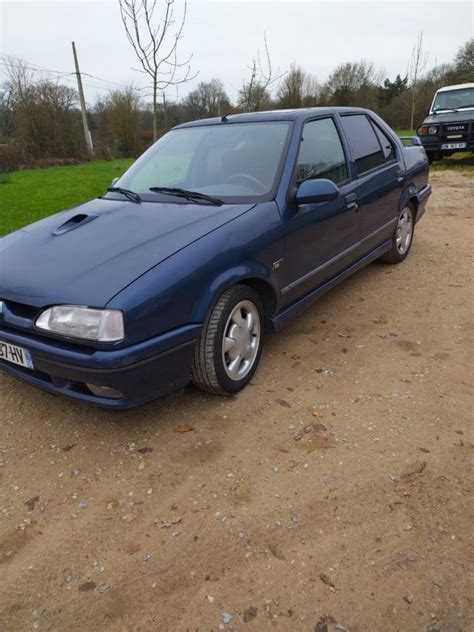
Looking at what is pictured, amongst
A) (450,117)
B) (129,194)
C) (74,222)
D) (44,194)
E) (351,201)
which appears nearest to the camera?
(74,222)

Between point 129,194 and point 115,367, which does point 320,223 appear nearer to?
point 129,194

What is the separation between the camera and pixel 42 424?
2.80m

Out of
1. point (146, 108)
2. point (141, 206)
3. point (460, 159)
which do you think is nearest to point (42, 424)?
point (141, 206)

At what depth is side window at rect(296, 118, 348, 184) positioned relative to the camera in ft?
11.2

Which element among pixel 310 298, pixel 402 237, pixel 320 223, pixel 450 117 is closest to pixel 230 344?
pixel 310 298

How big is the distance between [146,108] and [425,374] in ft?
106

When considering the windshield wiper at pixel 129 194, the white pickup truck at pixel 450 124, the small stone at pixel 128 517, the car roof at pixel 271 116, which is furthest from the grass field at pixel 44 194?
the small stone at pixel 128 517

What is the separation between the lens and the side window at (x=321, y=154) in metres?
3.42

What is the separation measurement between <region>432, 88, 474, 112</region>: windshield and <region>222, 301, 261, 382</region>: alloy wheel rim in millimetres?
12483

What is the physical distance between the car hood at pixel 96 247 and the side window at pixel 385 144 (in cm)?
238

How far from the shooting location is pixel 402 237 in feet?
17.6

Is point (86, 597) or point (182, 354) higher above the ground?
point (182, 354)

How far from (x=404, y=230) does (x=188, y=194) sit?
121 inches

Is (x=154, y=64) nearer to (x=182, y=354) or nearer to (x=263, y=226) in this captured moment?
(x=263, y=226)
